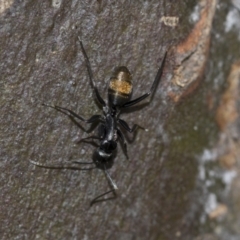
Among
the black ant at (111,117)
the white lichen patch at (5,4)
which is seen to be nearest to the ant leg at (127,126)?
the black ant at (111,117)

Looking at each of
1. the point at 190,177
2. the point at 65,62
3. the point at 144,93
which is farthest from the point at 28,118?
the point at 190,177

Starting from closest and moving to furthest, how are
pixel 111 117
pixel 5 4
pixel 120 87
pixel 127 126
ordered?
pixel 5 4
pixel 120 87
pixel 127 126
pixel 111 117

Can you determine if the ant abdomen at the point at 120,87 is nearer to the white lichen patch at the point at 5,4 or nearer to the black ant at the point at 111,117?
the black ant at the point at 111,117

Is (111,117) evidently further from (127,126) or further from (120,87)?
(120,87)

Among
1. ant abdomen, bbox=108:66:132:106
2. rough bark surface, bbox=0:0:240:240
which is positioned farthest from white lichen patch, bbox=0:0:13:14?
ant abdomen, bbox=108:66:132:106

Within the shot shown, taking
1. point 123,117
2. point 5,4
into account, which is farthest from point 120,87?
point 5,4

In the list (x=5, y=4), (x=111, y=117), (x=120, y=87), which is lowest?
(x=111, y=117)
